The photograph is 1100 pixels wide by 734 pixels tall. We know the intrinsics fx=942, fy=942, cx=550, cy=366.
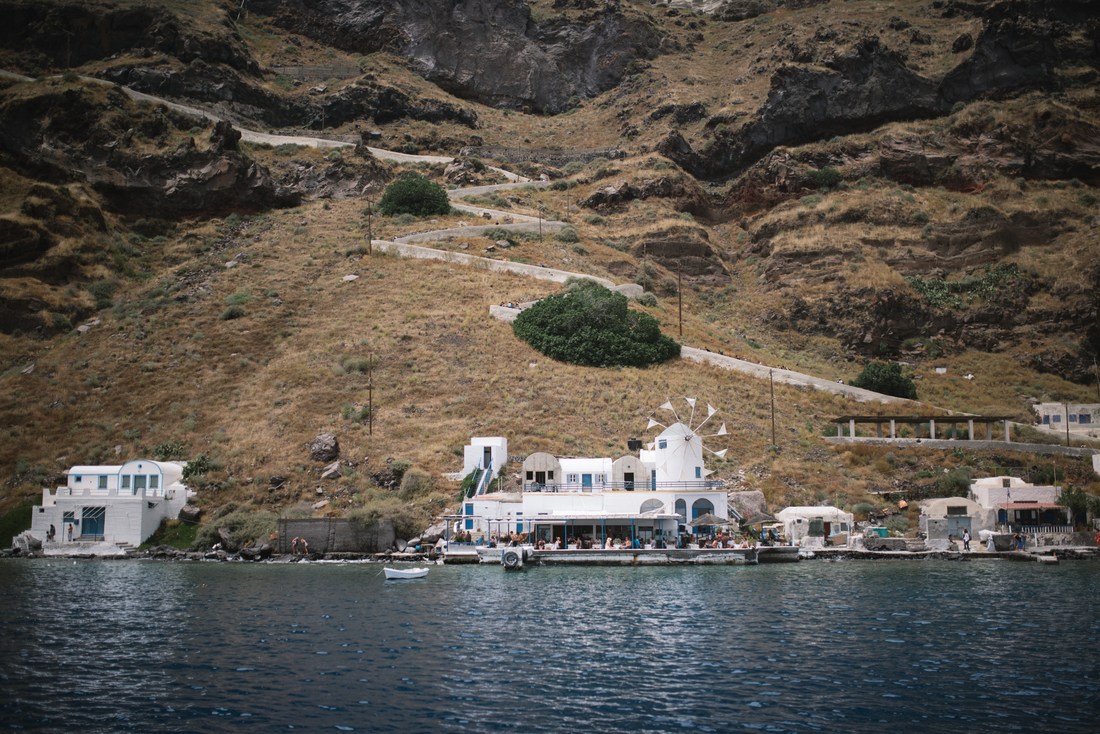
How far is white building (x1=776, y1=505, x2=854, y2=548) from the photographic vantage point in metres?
53.1

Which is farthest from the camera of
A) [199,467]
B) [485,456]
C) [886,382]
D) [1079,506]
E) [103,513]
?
[886,382]

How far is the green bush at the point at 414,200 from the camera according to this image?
102 metres

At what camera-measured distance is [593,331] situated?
74.4m

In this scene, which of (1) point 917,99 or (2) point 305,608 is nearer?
(2) point 305,608

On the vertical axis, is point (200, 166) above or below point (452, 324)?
above

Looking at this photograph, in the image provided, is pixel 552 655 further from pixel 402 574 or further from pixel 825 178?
pixel 825 178

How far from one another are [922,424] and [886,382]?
5810 millimetres

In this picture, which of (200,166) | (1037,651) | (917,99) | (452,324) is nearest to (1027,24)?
(917,99)

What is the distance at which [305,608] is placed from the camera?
33219 mm

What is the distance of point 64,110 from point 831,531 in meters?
85.9

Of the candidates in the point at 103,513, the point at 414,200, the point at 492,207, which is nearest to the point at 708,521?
the point at 103,513

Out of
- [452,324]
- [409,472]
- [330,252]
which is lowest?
[409,472]

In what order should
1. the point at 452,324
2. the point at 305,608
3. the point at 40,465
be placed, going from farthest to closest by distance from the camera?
the point at 452,324, the point at 40,465, the point at 305,608

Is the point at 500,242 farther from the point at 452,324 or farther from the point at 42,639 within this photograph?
the point at 42,639
